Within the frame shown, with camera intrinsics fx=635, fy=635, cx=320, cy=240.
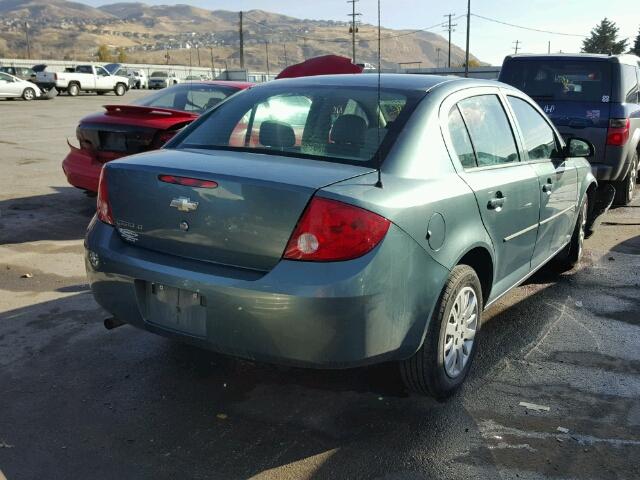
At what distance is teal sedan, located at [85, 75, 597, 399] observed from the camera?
8.91 ft

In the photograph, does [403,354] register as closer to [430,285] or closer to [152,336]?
[430,285]

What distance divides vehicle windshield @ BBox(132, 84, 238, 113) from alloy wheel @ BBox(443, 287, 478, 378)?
16.3 feet

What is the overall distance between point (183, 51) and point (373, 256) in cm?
19763

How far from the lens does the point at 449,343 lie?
3359mm

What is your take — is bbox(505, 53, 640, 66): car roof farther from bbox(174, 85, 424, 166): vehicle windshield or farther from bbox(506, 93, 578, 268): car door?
bbox(174, 85, 424, 166): vehicle windshield

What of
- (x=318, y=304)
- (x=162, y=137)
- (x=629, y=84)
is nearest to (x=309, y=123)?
(x=318, y=304)

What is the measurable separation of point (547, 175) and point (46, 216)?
18.6ft

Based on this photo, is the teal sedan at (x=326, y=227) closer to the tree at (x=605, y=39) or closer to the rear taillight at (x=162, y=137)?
the rear taillight at (x=162, y=137)

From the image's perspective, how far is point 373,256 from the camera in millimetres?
2715

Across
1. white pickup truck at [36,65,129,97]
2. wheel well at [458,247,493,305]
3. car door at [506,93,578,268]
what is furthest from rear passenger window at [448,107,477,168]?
white pickup truck at [36,65,129,97]

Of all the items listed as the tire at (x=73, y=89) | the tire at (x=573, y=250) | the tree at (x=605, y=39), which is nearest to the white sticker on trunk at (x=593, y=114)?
the tire at (x=573, y=250)

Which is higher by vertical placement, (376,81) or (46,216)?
(376,81)

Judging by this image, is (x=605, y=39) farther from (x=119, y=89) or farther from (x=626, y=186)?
(x=626, y=186)

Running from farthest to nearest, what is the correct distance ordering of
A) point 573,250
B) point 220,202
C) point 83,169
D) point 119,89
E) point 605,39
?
point 605,39 → point 119,89 → point 83,169 → point 573,250 → point 220,202
